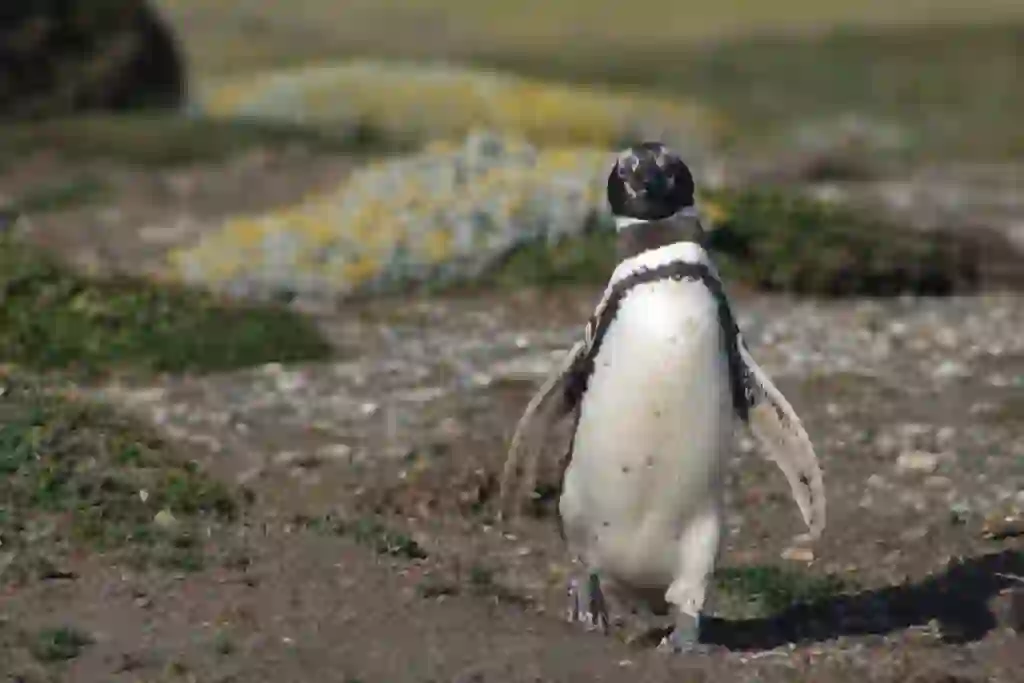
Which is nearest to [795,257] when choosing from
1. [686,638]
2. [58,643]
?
[686,638]

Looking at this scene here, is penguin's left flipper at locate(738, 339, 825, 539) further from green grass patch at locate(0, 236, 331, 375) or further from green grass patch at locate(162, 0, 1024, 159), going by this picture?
green grass patch at locate(162, 0, 1024, 159)

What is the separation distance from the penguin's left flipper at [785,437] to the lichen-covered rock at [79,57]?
1450cm

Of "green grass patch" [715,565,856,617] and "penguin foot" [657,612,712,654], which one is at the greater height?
"penguin foot" [657,612,712,654]

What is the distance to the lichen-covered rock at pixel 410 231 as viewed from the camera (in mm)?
11812

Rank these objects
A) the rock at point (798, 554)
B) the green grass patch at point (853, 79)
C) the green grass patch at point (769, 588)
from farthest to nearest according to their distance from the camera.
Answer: the green grass patch at point (853, 79) → the rock at point (798, 554) → the green grass patch at point (769, 588)

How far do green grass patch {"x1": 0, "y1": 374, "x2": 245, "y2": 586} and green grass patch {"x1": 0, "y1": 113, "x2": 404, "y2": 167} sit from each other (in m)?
10.2

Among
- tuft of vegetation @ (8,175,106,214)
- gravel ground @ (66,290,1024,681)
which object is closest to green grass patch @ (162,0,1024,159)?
tuft of vegetation @ (8,175,106,214)

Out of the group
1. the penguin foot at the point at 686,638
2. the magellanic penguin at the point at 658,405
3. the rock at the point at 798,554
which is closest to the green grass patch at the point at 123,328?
the rock at the point at 798,554

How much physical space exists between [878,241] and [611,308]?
6588 millimetres

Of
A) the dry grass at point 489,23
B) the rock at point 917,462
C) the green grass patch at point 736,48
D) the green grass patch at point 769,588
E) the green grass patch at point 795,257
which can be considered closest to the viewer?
the green grass patch at point 769,588

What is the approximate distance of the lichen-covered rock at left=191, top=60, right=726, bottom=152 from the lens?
2112 centimetres

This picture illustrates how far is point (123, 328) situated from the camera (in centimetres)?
1002

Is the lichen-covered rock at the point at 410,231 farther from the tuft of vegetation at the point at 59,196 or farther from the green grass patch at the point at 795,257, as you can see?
the tuft of vegetation at the point at 59,196

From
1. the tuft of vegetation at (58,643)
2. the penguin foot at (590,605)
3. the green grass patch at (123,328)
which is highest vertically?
the tuft of vegetation at (58,643)
